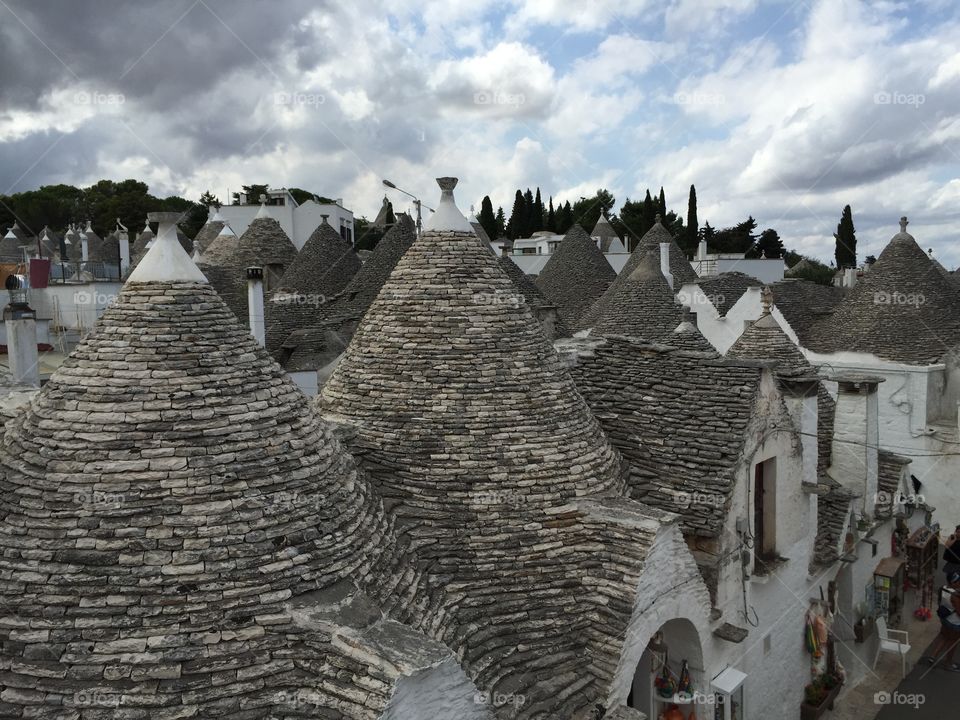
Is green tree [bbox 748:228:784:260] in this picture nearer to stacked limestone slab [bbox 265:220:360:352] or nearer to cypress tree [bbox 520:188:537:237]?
A: cypress tree [bbox 520:188:537:237]

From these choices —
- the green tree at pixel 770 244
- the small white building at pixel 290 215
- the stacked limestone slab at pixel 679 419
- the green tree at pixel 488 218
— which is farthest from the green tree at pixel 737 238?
the stacked limestone slab at pixel 679 419

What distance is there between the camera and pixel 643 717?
7.43 meters

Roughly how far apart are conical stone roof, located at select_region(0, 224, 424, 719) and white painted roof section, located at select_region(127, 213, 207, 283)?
16 millimetres

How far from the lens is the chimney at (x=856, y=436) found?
1394 cm

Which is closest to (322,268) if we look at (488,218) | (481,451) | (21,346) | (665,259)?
(665,259)

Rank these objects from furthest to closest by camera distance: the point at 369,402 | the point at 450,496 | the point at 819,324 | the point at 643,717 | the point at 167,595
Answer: the point at 819,324
the point at 369,402
the point at 450,496
the point at 643,717
the point at 167,595

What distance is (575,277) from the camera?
27.2 meters

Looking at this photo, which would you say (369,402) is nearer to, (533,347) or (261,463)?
(533,347)

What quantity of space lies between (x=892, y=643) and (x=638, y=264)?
11750 millimetres

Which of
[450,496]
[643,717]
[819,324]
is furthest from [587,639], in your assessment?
[819,324]

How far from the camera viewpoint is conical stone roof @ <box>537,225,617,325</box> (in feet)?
87.0

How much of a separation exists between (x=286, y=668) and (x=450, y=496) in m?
3.05

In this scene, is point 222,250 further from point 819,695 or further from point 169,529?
point 169,529

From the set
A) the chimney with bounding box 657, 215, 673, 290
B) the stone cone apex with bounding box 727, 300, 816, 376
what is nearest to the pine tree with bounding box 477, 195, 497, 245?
the chimney with bounding box 657, 215, 673, 290
